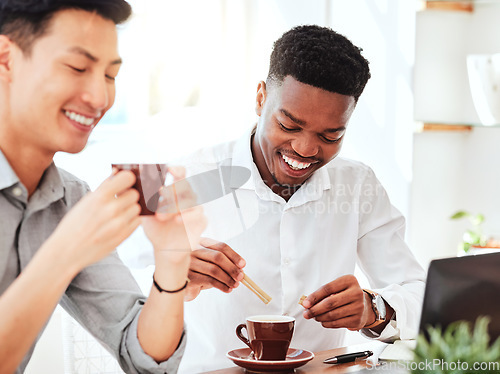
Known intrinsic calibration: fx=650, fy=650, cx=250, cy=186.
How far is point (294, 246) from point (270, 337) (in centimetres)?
56

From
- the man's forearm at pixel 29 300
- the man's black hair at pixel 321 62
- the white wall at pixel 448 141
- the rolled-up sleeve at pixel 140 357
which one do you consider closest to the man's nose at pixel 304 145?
the man's black hair at pixel 321 62

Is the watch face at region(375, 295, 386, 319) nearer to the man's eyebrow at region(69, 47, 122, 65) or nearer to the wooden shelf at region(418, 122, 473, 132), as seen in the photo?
the man's eyebrow at region(69, 47, 122, 65)

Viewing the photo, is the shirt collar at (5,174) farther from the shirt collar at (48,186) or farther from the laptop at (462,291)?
the laptop at (462,291)

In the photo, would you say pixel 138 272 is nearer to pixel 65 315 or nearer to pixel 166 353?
pixel 65 315

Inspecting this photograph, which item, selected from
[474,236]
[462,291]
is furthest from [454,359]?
[474,236]

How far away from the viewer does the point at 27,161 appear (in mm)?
1176

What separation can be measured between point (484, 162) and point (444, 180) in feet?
0.58

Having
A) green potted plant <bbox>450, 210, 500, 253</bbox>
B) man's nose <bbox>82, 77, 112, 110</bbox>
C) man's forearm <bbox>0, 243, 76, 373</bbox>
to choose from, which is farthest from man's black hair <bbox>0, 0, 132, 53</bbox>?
green potted plant <bbox>450, 210, 500, 253</bbox>

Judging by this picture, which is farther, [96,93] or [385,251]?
[385,251]

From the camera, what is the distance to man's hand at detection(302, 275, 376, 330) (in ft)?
4.82

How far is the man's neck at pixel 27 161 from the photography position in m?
1.14

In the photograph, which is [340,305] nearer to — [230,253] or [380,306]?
[380,306]

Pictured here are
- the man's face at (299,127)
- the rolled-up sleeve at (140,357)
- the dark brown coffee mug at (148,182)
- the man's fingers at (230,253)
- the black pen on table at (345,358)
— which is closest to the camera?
the dark brown coffee mug at (148,182)

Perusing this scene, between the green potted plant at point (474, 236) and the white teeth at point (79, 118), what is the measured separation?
1.86 m
